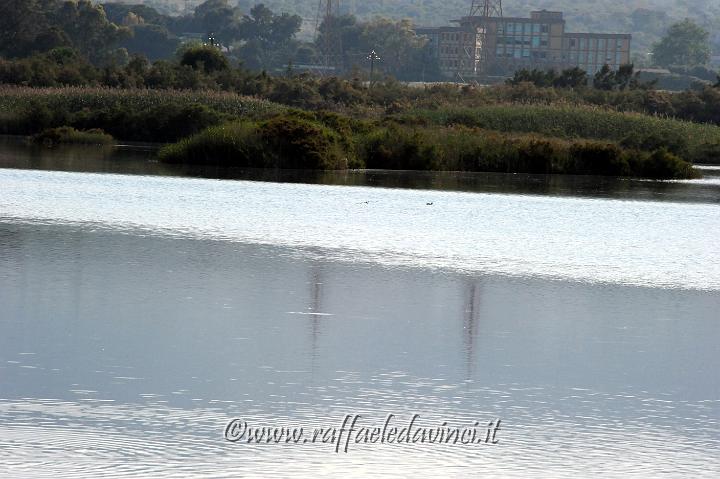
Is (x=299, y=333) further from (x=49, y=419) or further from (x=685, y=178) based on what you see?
(x=685, y=178)

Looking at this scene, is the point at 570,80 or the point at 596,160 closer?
the point at 596,160

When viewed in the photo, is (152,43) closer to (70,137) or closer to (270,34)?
(270,34)

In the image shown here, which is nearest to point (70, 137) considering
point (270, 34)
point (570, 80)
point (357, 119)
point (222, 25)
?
point (357, 119)

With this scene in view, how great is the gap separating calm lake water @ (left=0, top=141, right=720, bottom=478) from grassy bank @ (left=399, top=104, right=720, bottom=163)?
3266 cm

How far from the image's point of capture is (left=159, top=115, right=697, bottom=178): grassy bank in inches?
1423

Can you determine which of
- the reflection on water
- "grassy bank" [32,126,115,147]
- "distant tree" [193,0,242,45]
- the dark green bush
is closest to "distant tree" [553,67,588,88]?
"grassy bank" [32,126,115,147]

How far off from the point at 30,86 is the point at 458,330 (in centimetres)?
5803

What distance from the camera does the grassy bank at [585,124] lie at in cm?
5309

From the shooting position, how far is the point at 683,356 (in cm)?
1012

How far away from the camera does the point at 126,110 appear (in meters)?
55.2

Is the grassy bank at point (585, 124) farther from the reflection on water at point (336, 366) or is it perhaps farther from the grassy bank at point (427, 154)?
the reflection on water at point (336, 366)

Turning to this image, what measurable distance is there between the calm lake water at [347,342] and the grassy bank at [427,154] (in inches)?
595

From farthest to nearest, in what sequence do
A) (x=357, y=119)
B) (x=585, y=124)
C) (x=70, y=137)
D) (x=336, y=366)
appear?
(x=585, y=124) < (x=70, y=137) < (x=357, y=119) < (x=336, y=366)

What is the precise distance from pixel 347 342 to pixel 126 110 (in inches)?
1825
